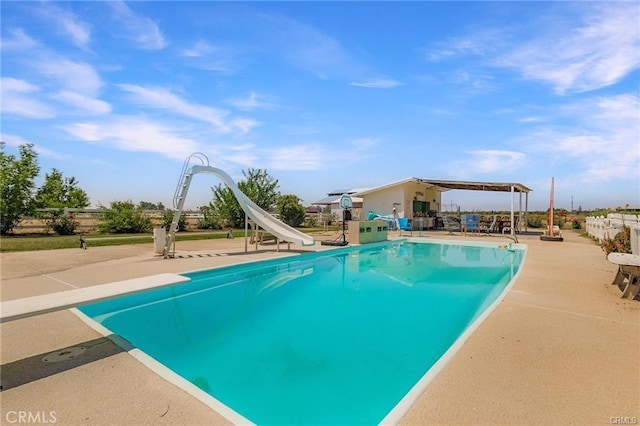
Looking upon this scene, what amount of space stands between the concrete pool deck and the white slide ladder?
14.3ft

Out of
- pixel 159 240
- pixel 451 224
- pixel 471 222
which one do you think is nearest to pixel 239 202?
pixel 159 240

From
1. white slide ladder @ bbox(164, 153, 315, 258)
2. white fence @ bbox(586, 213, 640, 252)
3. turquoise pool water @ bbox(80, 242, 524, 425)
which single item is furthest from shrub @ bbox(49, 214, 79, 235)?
white fence @ bbox(586, 213, 640, 252)

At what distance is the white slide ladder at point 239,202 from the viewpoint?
30.4ft

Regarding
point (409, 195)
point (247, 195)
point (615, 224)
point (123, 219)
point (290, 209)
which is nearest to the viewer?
point (615, 224)

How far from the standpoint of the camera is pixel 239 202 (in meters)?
10.6

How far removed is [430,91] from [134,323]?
12.2 metres

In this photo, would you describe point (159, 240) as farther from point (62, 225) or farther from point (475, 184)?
point (475, 184)

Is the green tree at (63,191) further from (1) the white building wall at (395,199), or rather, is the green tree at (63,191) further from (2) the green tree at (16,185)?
(1) the white building wall at (395,199)

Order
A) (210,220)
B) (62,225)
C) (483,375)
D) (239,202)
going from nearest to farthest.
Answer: (483,375), (239,202), (62,225), (210,220)

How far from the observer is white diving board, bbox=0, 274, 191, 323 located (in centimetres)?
319

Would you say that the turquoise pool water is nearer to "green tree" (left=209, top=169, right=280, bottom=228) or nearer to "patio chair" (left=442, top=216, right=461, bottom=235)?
"patio chair" (left=442, top=216, right=461, bottom=235)

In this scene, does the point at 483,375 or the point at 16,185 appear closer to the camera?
the point at 483,375

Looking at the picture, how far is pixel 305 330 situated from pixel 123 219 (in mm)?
16151

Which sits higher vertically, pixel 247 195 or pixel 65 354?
pixel 247 195
